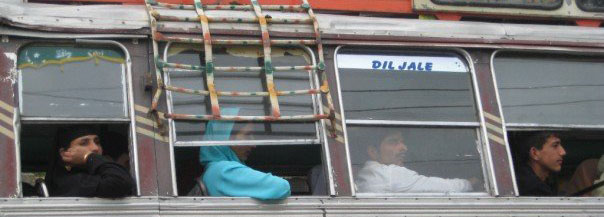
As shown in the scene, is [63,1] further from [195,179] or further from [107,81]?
[195,179]

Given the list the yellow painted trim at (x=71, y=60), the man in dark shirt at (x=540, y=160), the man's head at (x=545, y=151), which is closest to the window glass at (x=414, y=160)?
the man in dark shirt at (x=540, y=160)

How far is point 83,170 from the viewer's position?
7.04 metres

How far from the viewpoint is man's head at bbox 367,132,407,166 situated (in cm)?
750

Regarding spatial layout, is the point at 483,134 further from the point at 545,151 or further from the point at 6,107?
the point at 6,107

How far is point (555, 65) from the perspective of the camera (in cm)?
810

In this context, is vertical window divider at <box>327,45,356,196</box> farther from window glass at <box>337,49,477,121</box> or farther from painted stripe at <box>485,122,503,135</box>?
painted stripe at <box>485,122,503,135</box>

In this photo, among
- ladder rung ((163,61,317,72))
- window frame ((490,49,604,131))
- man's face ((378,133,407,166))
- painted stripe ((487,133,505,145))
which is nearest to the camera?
ladder rung ((163,61,317,72))

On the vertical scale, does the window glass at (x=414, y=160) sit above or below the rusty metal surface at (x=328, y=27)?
below

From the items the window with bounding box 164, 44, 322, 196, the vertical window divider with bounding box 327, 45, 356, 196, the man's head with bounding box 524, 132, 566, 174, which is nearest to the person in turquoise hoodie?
the window with bounding box 164, 44, 322, 196

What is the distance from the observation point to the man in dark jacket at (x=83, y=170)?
6.76m

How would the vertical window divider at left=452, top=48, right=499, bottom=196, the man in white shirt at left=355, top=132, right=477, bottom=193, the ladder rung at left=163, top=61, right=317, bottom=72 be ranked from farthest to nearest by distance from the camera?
the vertical window divider at left=452, top=48, right=499, bottom=196
the man in white shirt at left=355, top=132, right=477, bottom=193
the ladder rung at left=163, top=61, right=317, bottom=72

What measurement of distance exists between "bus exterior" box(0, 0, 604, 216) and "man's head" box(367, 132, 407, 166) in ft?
0.04

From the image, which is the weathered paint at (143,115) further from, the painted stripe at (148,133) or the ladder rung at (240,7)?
the ladder rung at (240,7)

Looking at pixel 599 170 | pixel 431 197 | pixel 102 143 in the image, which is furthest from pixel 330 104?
pixel 599 170
